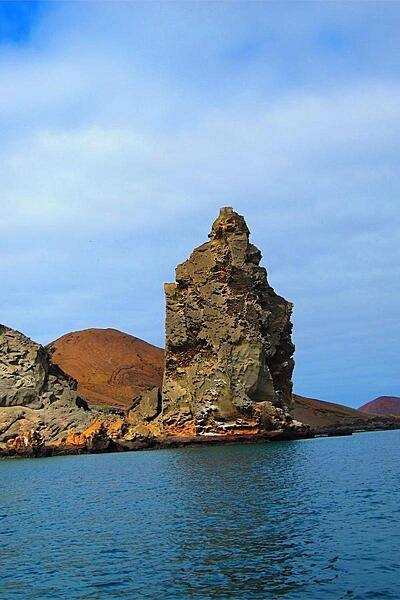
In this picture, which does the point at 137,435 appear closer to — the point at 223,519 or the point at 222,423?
the point at 222,423

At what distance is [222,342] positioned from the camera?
6962 cm

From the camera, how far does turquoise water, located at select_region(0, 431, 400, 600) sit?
1603 cm

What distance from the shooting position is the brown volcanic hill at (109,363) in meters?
139

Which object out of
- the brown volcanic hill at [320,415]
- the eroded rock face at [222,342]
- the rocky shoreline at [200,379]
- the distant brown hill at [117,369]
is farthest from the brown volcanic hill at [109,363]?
the eroded rock face at [222,342]

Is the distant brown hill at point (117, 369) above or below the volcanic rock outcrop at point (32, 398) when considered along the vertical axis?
above

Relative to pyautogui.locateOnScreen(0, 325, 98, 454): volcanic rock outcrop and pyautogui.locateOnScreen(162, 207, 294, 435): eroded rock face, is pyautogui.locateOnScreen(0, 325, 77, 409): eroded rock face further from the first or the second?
pyautogui.locateOnScreen(162, 207, 294, 435): eroded rock face

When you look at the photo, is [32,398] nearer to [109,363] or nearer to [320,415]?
[109,363]

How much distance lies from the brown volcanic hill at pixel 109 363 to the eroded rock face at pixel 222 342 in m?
58.8

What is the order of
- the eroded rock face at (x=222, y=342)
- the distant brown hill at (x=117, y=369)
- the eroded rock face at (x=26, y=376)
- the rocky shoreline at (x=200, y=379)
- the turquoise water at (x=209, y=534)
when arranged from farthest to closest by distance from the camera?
the distant brown hill at (x=117, y=369) < the eroded rock face at (x=26, y=376) < the rocky shoreline at (x=200, y=379) < the eroded rock face at (x=222, y=342) < the turquoise water at (x=209, y=534)

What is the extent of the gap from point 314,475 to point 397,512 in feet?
43.3

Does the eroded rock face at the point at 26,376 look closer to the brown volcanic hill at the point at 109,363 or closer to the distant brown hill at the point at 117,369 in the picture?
the distant brown hill at the point at 117,369

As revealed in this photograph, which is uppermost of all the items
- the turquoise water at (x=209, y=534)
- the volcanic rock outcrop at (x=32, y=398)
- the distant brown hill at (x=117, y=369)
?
the distant brown hill at (x=117, y=369)

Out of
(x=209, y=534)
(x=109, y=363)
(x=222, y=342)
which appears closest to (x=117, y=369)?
(x=109, y=363)

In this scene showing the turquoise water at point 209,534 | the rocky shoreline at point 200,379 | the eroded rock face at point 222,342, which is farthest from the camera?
the rocky shoreline at point 200,379
